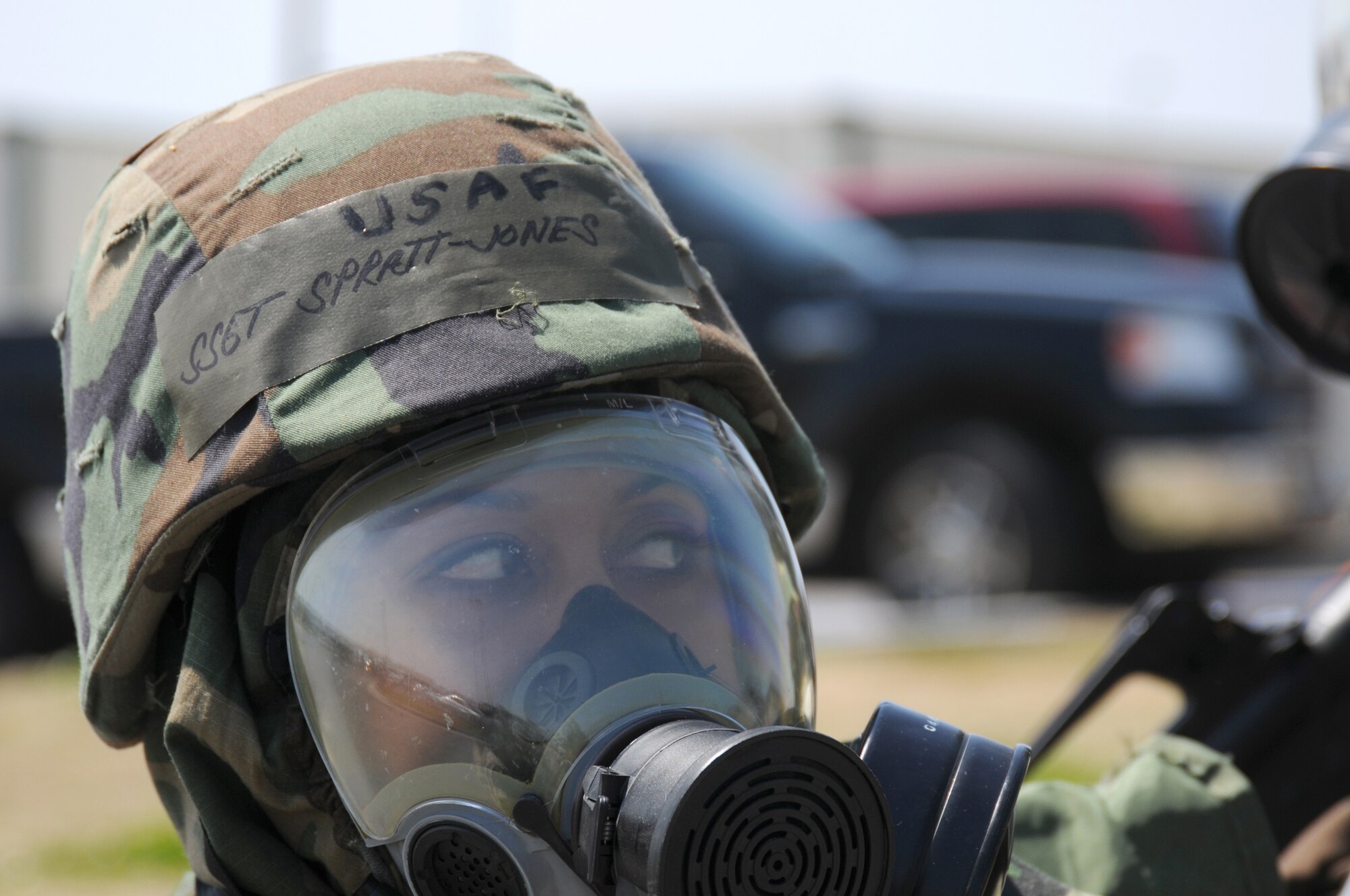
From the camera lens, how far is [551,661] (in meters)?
1.22

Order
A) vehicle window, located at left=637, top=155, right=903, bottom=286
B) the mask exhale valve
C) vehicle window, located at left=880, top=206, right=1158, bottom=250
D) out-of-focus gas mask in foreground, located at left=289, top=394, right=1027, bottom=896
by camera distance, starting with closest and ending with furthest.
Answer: the mask exhale valve, out-of-focus gas mask in foreground, located at left=289, top=394, right=1027, bottom=896, vehicle window, located at left=637, top=155, right=903, bottom=286, vehicle window, located at left=880, top=206, right=1158, bottom=250

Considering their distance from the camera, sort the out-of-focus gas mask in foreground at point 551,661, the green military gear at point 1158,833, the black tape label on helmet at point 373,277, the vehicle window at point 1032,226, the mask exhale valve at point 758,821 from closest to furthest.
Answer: the mask exhale valve at point 758,821 < the out-of-focus gas mask in foreground at point 551,661 < the black tape label on helmet at point 373,277 < the green military gear at point 1158,833 < the vehicle window at point 1032,226

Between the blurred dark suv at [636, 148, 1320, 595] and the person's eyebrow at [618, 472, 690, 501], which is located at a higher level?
the person's eyebrow at [618, 472, 690, 501]

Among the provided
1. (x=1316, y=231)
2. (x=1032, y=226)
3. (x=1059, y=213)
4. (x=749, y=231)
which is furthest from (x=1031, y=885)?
(x=1059, y=213)

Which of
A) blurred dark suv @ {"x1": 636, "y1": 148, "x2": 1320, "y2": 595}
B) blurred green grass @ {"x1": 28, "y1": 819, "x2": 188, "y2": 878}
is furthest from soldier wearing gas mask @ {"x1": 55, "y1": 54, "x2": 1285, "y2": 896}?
blurred dark suv @ {"x1": 636, "y1": 148, "x2": 1320, "y2": 595}

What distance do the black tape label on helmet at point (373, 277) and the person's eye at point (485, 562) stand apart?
206 mm

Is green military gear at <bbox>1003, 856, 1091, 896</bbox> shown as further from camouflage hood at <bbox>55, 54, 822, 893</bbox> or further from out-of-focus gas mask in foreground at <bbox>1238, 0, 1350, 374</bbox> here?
out-of-focus gas mask in foreground at <bbox>1238, 0, 1350, 374</bbox>

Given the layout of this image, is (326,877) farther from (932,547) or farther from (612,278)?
(932,547)

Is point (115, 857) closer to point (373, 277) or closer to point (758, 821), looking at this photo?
point (373, 277)

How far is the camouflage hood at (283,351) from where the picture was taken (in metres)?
1.29

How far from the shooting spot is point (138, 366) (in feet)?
4.49

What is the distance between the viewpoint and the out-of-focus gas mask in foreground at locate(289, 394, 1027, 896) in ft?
3.92

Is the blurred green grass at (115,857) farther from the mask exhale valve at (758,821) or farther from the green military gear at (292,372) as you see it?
the mask exhale valve at (758,821)

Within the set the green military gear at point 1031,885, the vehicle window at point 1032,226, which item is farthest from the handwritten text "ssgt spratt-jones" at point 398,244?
the vehicle window at point 1032,226
